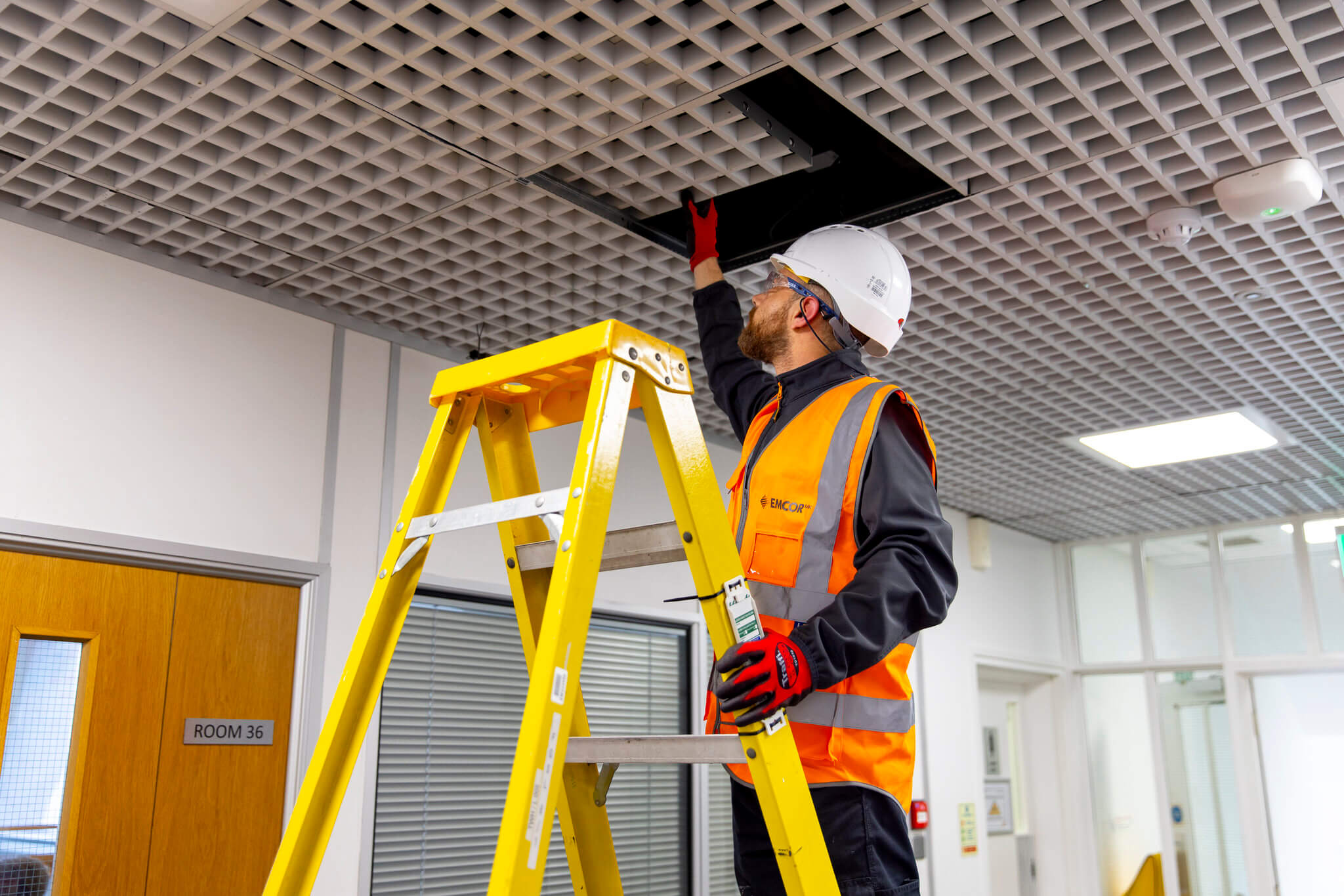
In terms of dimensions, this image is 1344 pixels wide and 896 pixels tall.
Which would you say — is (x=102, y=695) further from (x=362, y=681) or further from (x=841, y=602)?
(x=841, y=602)

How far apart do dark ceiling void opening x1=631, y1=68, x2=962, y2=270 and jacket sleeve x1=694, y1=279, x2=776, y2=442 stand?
16.3 inches

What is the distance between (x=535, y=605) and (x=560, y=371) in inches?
13.9

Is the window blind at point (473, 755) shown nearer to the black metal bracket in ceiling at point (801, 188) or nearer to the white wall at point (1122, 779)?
the black metal bracket in ceiling at point (801, 188)

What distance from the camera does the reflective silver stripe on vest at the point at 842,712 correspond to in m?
1.41

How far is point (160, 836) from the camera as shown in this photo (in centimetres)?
270

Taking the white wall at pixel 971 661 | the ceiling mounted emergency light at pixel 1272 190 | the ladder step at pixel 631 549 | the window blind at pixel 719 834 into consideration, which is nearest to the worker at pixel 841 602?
the ladder step at pixel 631 549

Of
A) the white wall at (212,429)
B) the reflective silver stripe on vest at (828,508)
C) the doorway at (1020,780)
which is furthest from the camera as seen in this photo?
the doorway at (1020,780)

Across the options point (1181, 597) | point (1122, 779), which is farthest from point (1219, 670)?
point (1122, 779)

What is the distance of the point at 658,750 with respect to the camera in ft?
4.31

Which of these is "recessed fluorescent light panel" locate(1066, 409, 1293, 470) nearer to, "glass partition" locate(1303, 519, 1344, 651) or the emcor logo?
"glass partition" locate(1303, 519, 1344, 651)

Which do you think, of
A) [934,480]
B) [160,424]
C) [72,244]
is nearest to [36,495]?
[160,424]

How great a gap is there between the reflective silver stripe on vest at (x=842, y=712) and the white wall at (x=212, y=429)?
6.62 ft

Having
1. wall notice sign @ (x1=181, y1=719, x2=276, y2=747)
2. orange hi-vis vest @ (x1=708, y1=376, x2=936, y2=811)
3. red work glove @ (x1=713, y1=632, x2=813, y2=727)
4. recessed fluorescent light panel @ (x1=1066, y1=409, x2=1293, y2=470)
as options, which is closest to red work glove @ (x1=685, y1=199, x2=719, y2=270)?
orange hi-vis vest @ (x1=708, y1=376, x2=936, y2=811)

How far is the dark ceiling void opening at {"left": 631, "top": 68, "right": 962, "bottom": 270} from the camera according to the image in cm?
236
